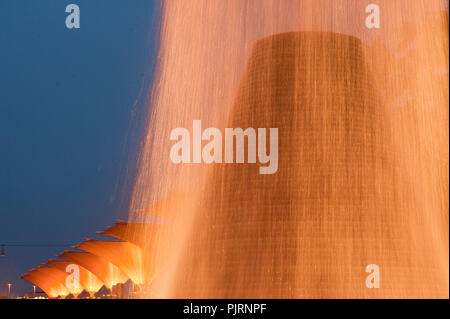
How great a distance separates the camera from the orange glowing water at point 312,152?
16047 mm

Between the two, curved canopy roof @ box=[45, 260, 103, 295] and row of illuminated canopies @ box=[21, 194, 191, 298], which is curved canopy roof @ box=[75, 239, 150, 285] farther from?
curved canopy roof @ box=[45, 260, 103, 295]

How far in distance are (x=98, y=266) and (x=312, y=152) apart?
3244 cm

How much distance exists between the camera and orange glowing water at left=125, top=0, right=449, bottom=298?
16047 millimetres

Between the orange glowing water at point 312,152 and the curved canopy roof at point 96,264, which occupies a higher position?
the curved canopy roof at point 96,264

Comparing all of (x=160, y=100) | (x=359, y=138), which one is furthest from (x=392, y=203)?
(x=160, y=100)

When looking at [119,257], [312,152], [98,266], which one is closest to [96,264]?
[98,266]

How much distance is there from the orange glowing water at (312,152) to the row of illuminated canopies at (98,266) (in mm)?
16598

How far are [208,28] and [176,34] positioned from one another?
34.9 inches

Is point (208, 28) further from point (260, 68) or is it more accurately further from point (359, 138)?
point (359, 138)

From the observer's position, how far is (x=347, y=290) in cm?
1554

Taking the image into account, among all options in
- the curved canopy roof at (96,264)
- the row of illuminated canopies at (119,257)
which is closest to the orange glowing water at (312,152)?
the row of illuminated canopies at (119,257)

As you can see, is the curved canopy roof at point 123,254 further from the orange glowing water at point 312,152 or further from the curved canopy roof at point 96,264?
the orange glowing water at point 312,152
